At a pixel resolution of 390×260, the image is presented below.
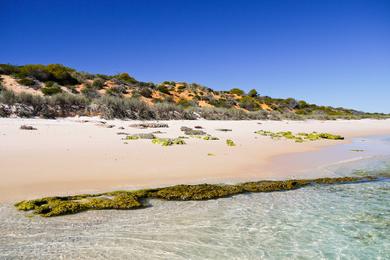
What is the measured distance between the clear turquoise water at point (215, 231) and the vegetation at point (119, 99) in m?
13.3

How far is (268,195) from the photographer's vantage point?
531 cm

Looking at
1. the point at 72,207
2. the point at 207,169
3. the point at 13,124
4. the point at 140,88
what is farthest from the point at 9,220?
the point at 140,88

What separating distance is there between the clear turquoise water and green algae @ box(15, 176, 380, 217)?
0.53 ft

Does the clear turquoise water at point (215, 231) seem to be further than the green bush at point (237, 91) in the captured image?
No

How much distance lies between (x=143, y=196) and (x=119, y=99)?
1568 centimetres

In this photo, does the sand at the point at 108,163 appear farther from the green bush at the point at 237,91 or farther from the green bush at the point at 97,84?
the green bush at the point at 237,91

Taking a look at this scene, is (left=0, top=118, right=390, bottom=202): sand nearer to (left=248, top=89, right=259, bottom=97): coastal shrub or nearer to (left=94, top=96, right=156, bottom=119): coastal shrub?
(left=94, top=96, right=156, bottom=119): coastal shrub

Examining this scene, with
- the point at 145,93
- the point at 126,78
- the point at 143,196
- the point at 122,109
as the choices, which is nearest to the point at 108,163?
the point at 143,196

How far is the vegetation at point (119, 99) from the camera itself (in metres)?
16.8

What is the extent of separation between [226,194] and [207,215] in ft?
3.36

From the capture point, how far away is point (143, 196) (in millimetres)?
4914

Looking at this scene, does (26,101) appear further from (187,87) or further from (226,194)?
(187,87)

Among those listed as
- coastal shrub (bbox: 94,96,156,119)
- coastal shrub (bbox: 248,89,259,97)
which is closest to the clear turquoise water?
coastal shrub (bbox: 94,96,156,119)

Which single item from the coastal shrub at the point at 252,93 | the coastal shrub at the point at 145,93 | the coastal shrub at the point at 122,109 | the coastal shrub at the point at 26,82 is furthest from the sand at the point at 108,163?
the coastal shrub at the point at 252,93
